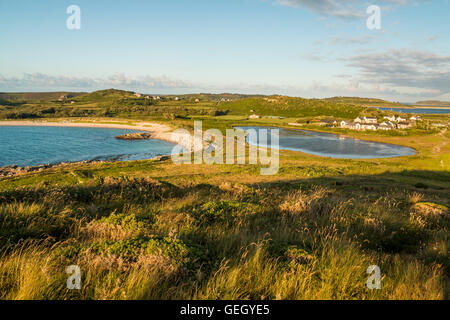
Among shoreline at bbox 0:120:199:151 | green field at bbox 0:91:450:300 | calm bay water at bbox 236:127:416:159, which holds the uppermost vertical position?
shoreline at bbox 0:120:199:151

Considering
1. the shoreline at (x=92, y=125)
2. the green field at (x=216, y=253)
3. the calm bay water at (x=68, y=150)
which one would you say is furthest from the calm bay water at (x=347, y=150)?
the green field at (x=216, y=253)

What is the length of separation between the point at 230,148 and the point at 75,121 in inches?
4634

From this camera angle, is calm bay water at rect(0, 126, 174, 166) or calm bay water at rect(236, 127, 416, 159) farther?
calm bay water at rect(236, 127, 416, 159)

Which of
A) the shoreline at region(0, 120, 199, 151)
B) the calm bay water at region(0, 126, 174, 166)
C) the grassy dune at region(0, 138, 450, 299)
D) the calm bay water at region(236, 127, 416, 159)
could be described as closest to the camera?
the grassy dune at region(0, 138, 450, 299)

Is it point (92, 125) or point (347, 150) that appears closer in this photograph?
point (347, 150)

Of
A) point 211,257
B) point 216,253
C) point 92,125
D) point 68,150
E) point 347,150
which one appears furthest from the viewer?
point 92,125

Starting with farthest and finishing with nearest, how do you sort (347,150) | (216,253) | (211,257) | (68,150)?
(347,150) < (68,150) < (216,253) < (211,257)

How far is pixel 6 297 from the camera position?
311cm

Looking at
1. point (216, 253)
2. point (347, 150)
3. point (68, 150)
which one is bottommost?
point (347, 150)

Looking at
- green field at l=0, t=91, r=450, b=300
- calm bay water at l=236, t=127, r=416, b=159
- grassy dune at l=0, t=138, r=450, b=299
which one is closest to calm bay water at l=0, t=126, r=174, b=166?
calm bay water at l=236, t=127, r=416, b=159

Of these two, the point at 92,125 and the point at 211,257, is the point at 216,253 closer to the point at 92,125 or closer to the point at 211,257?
the point at 211,257

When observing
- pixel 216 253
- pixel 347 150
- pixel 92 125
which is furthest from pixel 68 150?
pixel 347 150

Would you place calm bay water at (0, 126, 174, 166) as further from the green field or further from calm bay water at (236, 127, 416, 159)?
the green field

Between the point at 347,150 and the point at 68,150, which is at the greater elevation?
the point at 68,150
